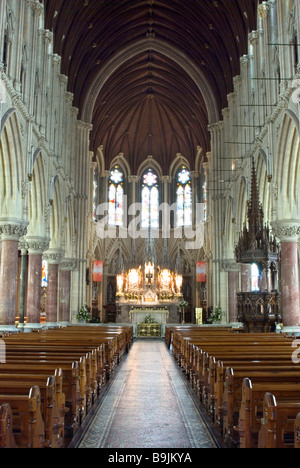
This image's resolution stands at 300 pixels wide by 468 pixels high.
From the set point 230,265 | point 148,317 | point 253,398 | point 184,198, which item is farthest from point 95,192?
point 253,398

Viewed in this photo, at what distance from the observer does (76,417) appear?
744 cm

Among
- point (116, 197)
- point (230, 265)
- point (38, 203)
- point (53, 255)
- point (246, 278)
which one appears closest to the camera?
point (38, 203)

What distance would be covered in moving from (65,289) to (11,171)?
1409 cm

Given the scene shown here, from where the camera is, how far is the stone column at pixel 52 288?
89.7 feet

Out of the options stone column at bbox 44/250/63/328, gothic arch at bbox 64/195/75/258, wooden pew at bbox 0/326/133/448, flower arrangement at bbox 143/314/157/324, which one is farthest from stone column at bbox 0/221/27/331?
flower arrangement at bbox 143/314/157/324

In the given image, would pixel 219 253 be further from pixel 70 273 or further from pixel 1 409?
pixel 1 409

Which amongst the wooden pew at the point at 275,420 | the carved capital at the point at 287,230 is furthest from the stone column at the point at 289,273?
the wooden pew at the point at 275,420

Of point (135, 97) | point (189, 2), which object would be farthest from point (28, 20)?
point (135, 97)

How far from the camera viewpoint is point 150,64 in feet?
132

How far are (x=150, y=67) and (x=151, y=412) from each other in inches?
1441

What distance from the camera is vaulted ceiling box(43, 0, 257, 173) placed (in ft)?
97.2

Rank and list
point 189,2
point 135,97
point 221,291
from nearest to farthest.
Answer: point 189,2 → point 221,291 → point 135,97

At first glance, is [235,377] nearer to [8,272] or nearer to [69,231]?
[8,272]

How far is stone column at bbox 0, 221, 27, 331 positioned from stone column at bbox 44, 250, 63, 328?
8702mm
